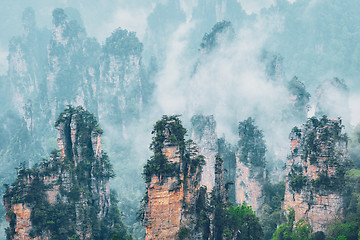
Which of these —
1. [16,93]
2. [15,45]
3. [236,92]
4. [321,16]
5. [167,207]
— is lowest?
[167,207]

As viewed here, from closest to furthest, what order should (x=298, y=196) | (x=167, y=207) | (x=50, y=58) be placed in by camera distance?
(x=167, y=207)
(x=298, y=196)
(x=50, y=58)

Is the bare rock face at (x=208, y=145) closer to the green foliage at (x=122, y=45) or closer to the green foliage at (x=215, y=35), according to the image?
the green foliage at (x=215, y=35)

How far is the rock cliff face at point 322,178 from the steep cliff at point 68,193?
21.7 m

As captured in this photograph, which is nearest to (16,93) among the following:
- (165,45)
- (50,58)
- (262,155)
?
(50,58)

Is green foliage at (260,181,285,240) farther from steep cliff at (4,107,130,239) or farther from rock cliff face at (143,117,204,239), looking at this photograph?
steep cliff at (4,107,130,239)

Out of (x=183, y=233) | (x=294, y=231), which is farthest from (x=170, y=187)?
(x=294, y=231)

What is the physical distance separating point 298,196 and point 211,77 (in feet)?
226

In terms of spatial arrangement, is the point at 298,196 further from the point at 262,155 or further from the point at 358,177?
the point at 262,155

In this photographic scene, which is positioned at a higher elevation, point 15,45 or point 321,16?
point 321,16

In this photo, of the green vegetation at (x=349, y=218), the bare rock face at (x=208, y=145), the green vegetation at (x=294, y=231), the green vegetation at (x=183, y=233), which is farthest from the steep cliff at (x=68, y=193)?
the bare rock face at (x=208, y=145)

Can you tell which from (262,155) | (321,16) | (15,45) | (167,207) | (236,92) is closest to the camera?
(167,207)

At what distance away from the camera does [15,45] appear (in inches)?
5738

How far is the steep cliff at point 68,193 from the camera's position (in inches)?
1720

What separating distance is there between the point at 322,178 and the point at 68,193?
87.9ft
